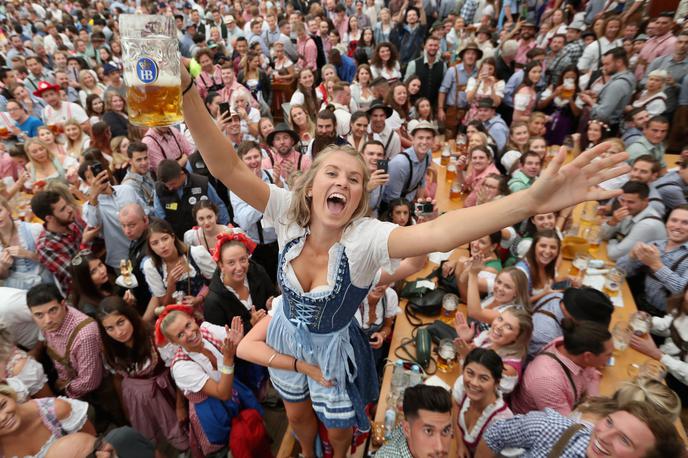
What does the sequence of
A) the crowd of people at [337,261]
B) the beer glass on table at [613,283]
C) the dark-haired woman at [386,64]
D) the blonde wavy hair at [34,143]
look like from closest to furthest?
the crowd of people at [337,261] → the beer glass on table at [613,283] → the blonde wavy hair at [34,143] → the dark-haired woman at [386,64]

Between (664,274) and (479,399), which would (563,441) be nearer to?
(479,399)

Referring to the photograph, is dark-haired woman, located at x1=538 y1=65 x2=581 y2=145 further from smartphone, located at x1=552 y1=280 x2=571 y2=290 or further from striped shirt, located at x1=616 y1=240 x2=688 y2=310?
smartphone, located at x1=552 y1=280 x2=571 y2=290

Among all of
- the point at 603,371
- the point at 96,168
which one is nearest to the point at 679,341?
the point at 603,371

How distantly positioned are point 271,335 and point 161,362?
4.16 ft

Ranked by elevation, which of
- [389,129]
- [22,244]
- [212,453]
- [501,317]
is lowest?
[212,453]

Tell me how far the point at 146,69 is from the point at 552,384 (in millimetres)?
2139

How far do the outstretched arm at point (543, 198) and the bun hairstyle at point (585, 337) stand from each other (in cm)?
116

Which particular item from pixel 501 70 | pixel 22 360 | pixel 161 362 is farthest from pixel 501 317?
pixel 501 70

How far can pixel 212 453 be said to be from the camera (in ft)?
7.38

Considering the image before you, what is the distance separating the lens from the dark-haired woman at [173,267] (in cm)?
270

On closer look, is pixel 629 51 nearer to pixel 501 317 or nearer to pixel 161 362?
pixel 501 317

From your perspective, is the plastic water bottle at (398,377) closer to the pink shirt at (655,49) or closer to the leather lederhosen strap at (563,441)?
the leather lederhosen strap at (563,441)

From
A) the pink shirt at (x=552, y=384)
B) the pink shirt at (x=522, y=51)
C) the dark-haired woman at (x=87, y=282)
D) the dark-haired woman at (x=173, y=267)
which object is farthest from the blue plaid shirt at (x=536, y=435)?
the pink shirt at (x=522, y=51)

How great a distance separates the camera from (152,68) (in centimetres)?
106
